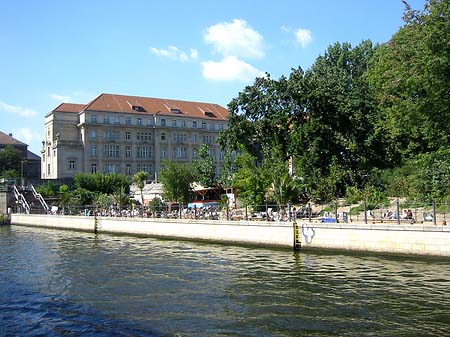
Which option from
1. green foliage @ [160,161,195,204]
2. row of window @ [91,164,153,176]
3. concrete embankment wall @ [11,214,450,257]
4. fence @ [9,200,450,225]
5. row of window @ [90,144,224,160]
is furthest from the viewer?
row of window @ [90,144,224,160]

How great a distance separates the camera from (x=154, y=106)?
4313 inches

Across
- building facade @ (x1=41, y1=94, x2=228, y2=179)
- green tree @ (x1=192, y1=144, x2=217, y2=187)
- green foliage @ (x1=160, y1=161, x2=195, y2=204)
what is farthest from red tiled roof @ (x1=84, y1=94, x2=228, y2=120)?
green foliage @ (x1=160, y1=161, x2=195, y2=204)

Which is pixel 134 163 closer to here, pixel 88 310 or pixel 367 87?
pixel 367 87

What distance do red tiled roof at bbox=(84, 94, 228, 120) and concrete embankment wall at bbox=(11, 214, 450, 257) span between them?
62892 mm

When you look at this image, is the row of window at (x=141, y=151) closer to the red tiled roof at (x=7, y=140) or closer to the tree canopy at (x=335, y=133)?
the red tiled roof at (x=7, y=140)

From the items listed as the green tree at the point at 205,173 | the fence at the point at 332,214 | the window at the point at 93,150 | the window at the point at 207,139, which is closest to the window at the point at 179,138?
the window at the point at 207,139

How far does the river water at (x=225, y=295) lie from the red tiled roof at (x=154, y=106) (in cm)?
→ 7821

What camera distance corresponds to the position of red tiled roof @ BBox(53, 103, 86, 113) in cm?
10220

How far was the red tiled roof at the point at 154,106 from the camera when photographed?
103188mm

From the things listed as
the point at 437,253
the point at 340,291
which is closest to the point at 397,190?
the point at 437,253

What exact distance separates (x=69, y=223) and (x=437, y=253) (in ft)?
125

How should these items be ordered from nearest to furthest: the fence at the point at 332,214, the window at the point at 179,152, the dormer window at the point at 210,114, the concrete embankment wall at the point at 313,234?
the concrete embankment wall at the point at 313,234 → the fence at the point at 332,214 → the window at the point at 179,152 → the dormer window at the point at 210,114

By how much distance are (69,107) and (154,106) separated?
56.8 feet

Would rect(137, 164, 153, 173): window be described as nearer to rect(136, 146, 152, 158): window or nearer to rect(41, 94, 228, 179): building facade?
rect(41, 94, 228, 179): building facade
